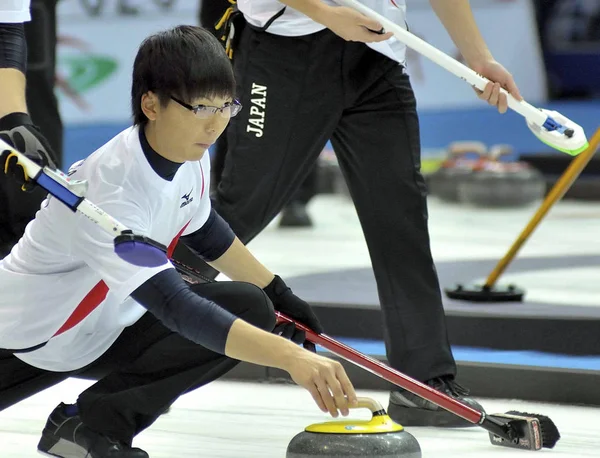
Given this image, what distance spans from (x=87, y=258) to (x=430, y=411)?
3.30ft

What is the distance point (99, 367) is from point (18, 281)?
26cm

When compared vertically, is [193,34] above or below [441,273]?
below

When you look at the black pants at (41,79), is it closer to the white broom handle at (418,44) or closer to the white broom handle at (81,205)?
the white broom handle at (418,44)

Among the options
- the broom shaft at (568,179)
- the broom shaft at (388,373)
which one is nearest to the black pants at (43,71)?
the broom shaft at (568,179)

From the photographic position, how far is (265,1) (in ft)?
9.16

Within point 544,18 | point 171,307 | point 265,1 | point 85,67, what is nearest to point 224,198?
point 265,1

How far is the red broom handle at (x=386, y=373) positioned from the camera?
2312mm

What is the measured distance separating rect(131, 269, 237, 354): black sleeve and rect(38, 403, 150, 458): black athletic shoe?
0.38 m

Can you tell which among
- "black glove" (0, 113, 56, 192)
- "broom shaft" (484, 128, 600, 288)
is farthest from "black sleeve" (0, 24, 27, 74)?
"broom shaft" (484, 128, 600, 288)

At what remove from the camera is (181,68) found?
2.14 metres

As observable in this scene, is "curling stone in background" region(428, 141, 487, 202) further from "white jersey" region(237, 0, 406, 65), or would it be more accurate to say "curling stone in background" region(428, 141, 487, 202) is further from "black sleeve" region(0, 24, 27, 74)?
"black sleeve" region(0, 24, 27, 74)

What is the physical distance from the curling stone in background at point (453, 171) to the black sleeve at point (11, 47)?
5325 mm

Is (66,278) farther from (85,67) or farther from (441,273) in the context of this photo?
(85,67)

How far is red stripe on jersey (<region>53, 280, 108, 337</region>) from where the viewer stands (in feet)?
7.41
